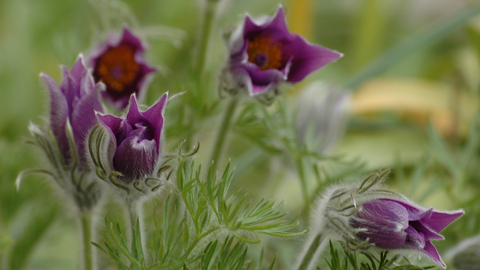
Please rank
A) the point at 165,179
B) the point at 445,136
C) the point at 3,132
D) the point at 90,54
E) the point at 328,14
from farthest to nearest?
the point at 328,14
the point at 445,136
the point at 3,132
the point at 90,54
the point at 165,179

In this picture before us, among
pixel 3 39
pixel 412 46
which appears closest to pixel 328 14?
pixel 412 46

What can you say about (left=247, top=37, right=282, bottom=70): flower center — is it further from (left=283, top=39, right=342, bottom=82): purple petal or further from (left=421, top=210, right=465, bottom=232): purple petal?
(left=421, top=210, right=465, bottom=232): purple petal

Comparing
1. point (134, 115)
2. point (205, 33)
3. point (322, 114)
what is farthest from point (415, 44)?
point (134, 115)

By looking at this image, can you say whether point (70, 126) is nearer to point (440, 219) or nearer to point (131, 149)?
point (131, 149)

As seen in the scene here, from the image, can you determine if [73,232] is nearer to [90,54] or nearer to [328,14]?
[90,54]

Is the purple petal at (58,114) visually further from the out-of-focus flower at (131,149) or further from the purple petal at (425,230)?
the purple petal at (425,230)

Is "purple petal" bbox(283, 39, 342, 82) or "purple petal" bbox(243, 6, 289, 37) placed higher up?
"purple petal" bbox(243, 6, 289, 37)

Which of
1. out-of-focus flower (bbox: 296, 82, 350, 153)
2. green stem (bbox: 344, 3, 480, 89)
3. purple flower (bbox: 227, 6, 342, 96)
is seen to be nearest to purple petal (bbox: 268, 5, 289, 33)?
purple flower (bbox: 227, 6, 342, 96)
